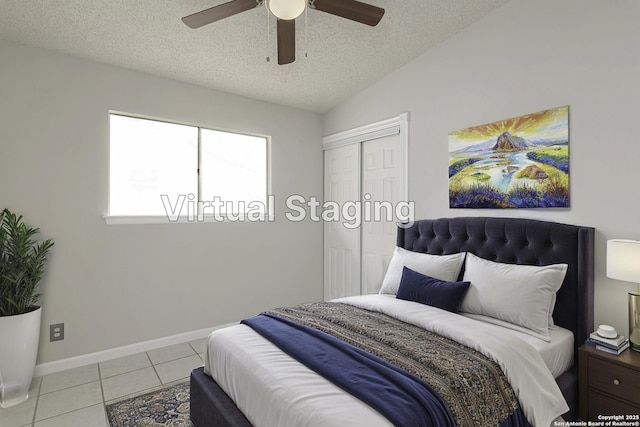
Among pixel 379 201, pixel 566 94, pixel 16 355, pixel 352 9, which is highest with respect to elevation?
pixel 352 9

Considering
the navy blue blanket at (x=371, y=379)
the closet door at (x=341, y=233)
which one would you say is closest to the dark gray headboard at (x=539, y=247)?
the navy blue blanket at (x=371, y=379)

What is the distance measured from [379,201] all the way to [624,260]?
2201mm

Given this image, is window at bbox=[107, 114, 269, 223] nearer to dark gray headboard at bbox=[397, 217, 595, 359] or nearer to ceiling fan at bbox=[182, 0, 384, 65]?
ceiling fan at bbox=[182, 0, 384, 65]

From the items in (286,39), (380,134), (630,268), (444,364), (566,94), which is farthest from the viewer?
(380,134)

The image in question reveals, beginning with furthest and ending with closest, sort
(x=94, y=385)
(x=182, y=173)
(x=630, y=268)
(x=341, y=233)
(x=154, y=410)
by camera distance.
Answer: (x=341, y=233)
(x=182, y=173)
(x=94, y=385)
(x=154, y=410)
(x=630, y=268)

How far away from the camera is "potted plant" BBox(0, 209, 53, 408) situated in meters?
2.38

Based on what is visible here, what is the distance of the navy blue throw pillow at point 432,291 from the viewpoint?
2.38 m

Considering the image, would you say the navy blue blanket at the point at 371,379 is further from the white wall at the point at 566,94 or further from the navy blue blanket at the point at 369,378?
the white wall at the point at 566,94

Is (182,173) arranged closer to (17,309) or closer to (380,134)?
(17,309)

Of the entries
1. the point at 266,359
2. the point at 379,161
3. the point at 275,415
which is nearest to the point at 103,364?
the point at 266,359

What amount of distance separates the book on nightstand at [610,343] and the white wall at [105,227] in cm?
303

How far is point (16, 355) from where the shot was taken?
241 centimetres

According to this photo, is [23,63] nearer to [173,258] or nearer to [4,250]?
[4,250]

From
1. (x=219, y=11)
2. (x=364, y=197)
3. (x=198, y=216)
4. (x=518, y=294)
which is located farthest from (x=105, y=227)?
(x=518, y=294)
